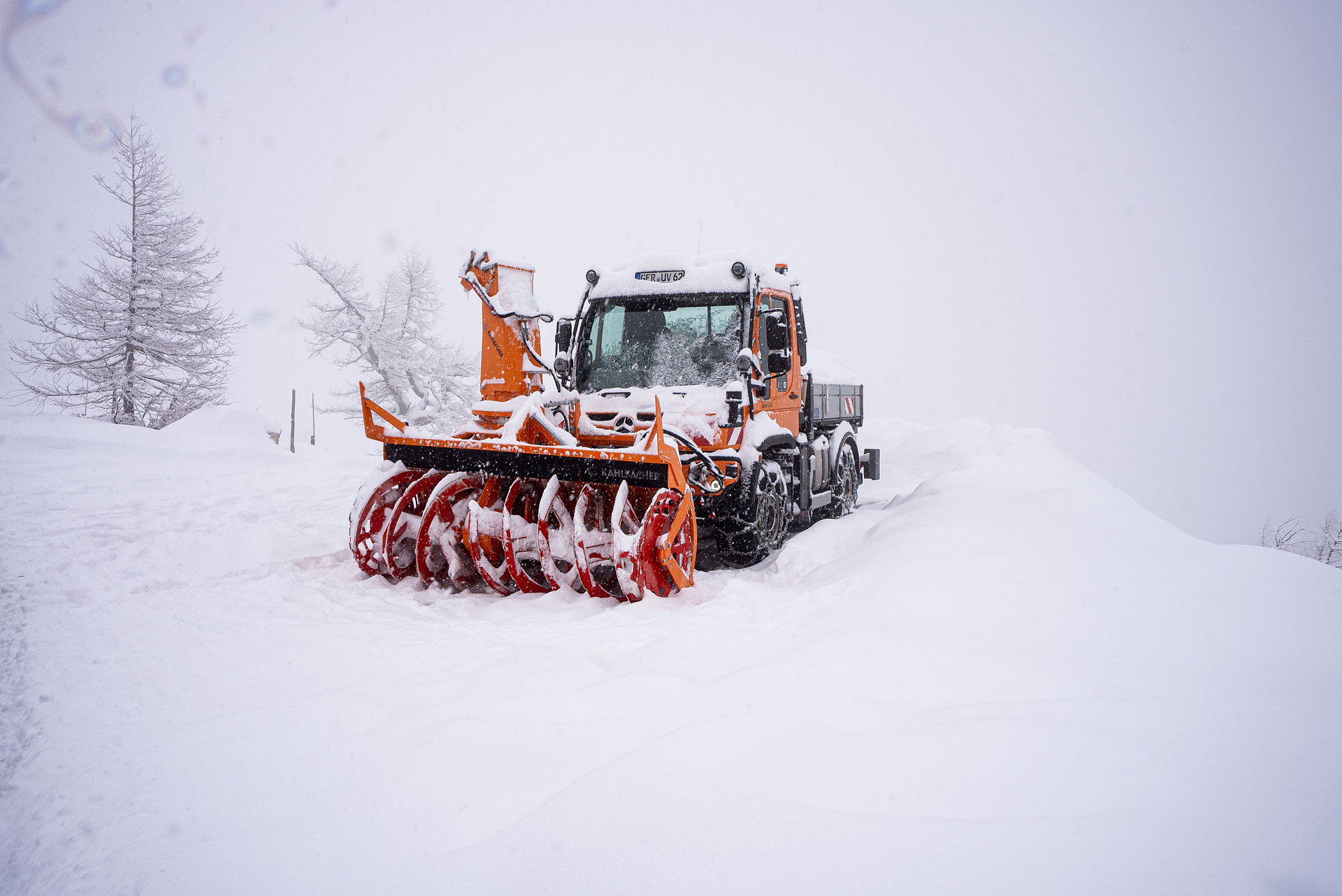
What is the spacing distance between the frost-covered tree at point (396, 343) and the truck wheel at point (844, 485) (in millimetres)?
20201

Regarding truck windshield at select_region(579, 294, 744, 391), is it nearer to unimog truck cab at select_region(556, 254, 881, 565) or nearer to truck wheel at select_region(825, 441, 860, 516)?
unimog truck cab at select_region(556, 254, 881, 565)

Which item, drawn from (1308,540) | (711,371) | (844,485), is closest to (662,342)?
(711,371)

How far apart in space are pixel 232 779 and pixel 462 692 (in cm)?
92

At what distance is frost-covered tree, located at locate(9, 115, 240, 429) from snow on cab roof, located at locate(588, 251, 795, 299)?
66.6ft

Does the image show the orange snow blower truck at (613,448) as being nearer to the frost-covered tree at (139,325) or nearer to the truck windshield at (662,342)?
the truck windshield at (662,342)

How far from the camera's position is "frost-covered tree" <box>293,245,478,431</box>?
25.5 meters

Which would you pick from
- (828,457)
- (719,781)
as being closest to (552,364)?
(828,457)

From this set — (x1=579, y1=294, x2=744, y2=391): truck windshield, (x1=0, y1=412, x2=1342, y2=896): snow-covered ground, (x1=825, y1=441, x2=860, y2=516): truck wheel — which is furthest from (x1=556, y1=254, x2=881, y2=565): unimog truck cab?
(x1=825, y1=441, x2=860, y2=516): truck wheel

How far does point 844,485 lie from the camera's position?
359 inches

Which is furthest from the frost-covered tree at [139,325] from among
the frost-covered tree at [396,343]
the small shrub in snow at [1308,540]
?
the small shrub in snow at [1308,540]

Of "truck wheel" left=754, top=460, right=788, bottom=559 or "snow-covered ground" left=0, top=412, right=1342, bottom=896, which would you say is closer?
"snow-covered ground" left=0, top=412, right=1342, bottom=896

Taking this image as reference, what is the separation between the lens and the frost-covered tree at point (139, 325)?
20.7m

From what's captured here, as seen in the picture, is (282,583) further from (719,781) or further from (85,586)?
(719,781)

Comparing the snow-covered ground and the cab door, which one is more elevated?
the cab door
